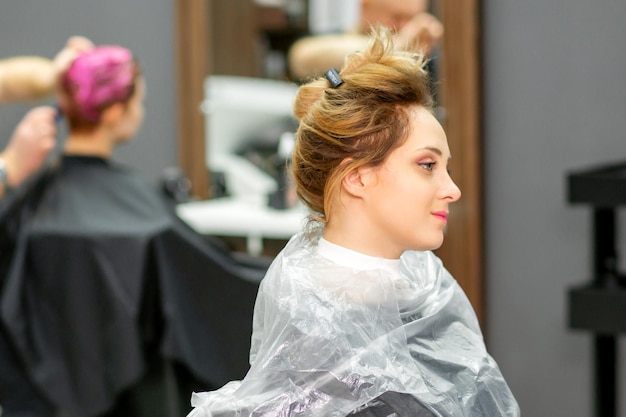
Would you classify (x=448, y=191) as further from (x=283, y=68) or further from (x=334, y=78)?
(x=283, y=68)

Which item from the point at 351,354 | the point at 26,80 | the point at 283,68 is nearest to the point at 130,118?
the point at 26,80

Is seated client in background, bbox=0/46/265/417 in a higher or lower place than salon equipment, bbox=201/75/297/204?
lower

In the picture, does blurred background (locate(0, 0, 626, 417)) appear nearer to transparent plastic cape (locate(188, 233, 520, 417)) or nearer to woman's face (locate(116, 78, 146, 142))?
woman's face (locate(116, 78, 146, 142))

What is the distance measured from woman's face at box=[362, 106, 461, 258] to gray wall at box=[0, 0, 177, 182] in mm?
2674

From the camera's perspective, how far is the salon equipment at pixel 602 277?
2.15 meters

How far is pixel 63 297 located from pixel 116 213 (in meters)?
0.28

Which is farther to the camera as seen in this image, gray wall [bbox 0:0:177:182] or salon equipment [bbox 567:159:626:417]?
gray wall [bbox 0:0:177:182]

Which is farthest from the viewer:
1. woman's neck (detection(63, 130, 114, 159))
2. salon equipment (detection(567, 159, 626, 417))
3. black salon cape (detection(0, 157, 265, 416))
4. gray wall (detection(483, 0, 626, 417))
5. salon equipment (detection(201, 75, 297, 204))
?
salon equipment (detection(201, 75, 297, 204))

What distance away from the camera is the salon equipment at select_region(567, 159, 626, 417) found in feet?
7.06

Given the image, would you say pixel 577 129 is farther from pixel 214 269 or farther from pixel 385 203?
pixel 385 203

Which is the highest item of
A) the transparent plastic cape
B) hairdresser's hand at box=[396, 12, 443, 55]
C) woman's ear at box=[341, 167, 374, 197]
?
hairdresser's hand at box=[396, 12, 443, 55]

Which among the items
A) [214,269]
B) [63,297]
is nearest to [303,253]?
[214,269]

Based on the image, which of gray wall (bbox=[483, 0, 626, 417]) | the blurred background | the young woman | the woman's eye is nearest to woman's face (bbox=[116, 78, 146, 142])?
the blurred background

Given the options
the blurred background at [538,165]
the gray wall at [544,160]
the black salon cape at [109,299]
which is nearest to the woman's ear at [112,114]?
the black salon cape at [109,299]
